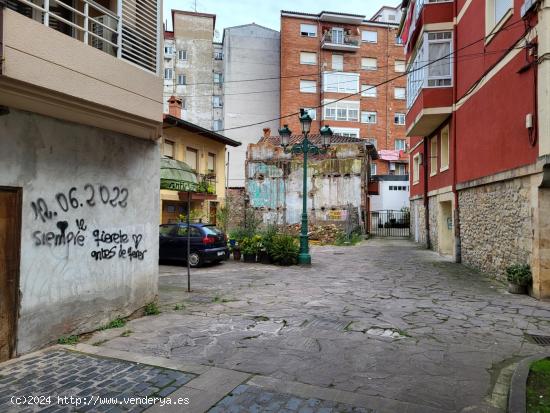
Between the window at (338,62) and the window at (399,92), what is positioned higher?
the window at (338,62)

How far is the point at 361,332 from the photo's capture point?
20.6 ft

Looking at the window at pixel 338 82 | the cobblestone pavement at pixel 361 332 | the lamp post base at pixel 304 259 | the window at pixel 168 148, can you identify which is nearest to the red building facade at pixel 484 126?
the cobblestone pavement at pixel 361 332

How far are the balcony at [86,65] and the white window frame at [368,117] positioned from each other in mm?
39745

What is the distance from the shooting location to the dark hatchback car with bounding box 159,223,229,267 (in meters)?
14.1

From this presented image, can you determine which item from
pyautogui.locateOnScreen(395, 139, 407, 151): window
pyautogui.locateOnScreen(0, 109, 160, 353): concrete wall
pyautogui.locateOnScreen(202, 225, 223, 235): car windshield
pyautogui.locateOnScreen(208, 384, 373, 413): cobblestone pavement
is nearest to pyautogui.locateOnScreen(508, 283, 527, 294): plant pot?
pyautogui.locateOnScreen(208, 384, 373, 413): cobblestone pavement

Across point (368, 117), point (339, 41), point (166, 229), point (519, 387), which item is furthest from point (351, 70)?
point (519, 387)

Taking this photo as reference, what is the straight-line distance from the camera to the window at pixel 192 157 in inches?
898

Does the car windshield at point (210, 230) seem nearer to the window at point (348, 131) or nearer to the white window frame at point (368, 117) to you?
the window at point (348, 131)

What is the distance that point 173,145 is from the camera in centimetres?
2156

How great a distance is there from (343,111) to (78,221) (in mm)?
40432

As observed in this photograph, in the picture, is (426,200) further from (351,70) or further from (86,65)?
(351,70)

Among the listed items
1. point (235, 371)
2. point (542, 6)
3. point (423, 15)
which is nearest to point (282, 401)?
point (235, 371)

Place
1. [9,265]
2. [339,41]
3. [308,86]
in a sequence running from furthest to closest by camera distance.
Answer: [339,41]
[308,86]
[9,265]

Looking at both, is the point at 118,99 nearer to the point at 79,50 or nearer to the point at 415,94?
the point at 79,50
